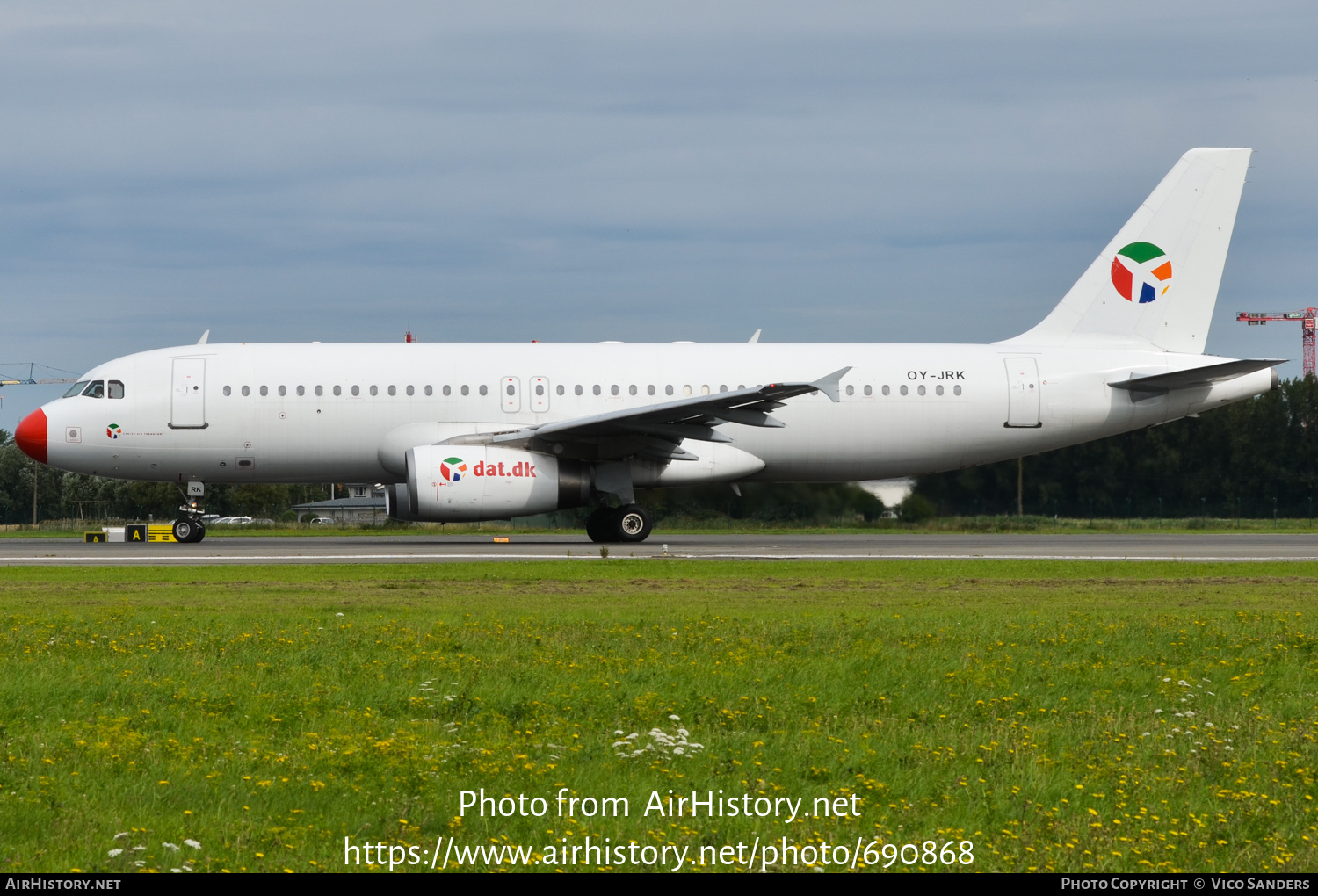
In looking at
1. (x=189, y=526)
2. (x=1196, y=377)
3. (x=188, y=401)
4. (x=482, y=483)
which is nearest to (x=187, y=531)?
(x=189, y=526)

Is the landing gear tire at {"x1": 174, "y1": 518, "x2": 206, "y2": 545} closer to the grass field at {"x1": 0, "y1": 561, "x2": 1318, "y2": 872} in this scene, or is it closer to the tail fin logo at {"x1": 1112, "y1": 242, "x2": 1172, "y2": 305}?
the grass field at {"x1": 0, "y1": 561, "x2": 1318, "y2": 872}

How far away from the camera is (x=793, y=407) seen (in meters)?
25.7

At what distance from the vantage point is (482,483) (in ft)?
75.7

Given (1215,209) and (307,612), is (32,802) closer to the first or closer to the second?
(307,612)

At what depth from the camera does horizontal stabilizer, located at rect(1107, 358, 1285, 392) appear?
25.4 m

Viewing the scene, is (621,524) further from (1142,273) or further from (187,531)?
(1142,273)

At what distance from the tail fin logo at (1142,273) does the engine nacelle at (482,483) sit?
12.5m

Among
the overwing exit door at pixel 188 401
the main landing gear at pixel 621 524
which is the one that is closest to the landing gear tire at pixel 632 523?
the main landing gear at pixel 621 524

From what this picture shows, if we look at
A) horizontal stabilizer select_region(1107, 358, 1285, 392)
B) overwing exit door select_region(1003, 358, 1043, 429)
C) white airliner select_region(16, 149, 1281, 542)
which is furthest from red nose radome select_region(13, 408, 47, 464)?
horizontal stabilizer select_region(1107, 358, 1285, 392)

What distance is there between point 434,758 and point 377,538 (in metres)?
23.3

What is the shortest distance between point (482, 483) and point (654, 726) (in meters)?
15.9

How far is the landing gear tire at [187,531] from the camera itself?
85.8 ft

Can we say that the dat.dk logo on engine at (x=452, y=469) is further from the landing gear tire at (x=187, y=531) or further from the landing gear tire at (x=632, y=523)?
the landing gear tire at (x=187, y=531)

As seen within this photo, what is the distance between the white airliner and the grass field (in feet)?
33.5
